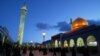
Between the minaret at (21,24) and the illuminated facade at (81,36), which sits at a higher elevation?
the minaret at (21,24)

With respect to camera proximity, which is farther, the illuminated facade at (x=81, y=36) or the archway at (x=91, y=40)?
the archway at (x=91, y=40)

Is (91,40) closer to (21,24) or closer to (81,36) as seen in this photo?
(81,36)

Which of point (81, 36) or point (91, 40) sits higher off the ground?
point (81, 36)

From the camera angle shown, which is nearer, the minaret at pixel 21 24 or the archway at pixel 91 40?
→ the archway at pixel 91 40

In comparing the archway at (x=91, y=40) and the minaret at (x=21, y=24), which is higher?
the minaret at (x=21, y=24)

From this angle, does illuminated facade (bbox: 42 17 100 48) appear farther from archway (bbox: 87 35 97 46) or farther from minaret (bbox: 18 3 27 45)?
minaret (bbox: 18 3 27 45)

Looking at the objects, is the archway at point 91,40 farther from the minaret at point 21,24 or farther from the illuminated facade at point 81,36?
the minaret at point 21,24

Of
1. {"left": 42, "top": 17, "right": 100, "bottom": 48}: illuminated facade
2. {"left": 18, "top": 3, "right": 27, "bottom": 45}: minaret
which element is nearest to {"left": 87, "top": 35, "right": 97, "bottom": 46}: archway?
{"left": 42, "top": 17, "right": 100, "bottom": 48}: illuminated facade

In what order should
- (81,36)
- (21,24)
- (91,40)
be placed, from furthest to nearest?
(21,24)
(81,36)
(91,40)

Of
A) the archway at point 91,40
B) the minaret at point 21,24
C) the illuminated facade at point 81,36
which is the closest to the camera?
the illuminated facade at point 81,36

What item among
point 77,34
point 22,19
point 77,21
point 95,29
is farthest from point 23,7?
point 95,29

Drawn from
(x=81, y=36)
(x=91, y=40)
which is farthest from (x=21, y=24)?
(x=91, y=40)

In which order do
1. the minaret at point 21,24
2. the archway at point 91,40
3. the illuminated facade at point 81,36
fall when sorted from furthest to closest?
the minaret at point 21,24, the archway at point 91,40, the illuminated facade at point 81,36

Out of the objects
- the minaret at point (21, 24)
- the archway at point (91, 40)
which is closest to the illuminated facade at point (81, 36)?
the archway at point (91, 40)
